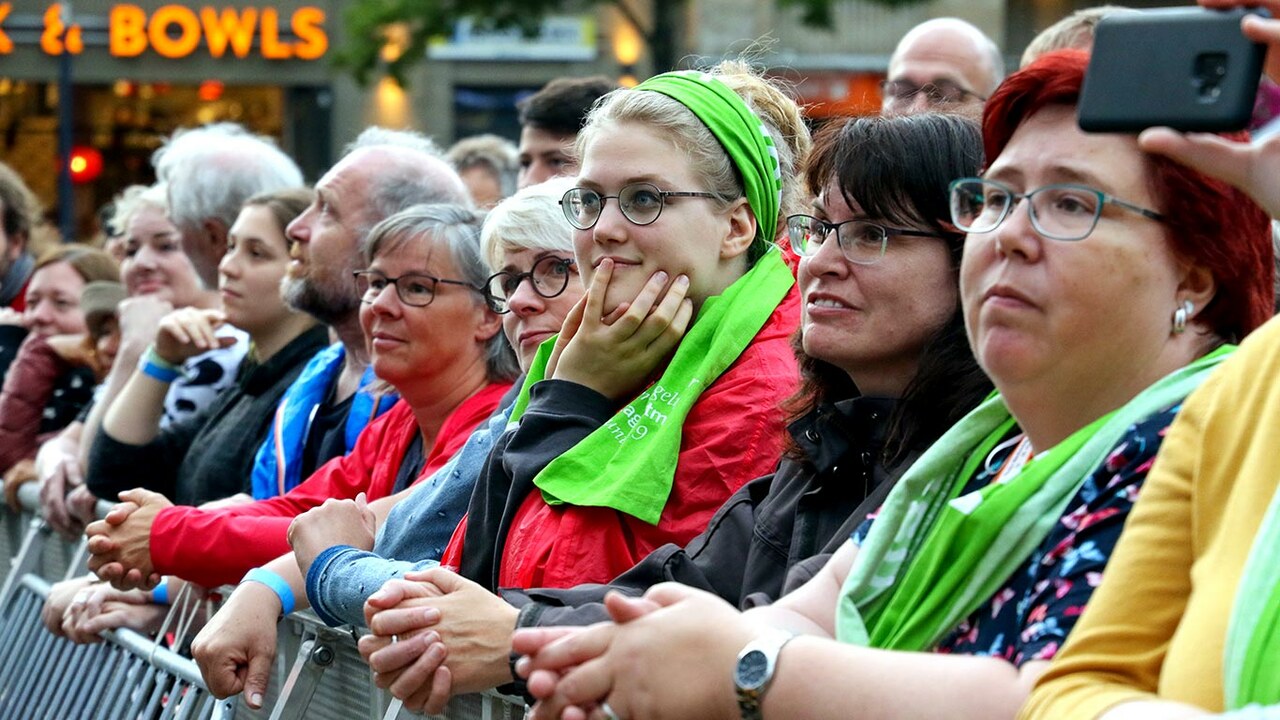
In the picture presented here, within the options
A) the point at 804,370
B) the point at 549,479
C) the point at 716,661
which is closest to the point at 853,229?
the point at 804,370

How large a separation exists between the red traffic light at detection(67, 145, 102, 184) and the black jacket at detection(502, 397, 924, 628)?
65.4ft

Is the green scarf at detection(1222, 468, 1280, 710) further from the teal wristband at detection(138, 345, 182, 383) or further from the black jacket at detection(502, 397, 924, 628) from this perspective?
the teal wristband at detection(138, 345, 182, 383)

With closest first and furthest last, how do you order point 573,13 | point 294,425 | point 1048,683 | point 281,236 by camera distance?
1. point 1048,683
2. point 294,425
3. point 281,236
4. point 573,13

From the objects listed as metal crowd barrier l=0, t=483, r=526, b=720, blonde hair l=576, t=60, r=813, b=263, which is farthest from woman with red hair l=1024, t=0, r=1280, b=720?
blonde hair l=576, t=60, r=813, b=263

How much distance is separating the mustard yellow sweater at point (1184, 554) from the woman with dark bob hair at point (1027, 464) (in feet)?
0.56

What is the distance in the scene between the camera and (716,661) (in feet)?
7.69

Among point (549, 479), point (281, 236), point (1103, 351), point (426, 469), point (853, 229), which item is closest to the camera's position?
point (1103, 351)

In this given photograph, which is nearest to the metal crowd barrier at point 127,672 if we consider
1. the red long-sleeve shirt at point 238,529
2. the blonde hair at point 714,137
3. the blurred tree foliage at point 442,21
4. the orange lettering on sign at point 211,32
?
the red long-sleeve shirt at point 238,529

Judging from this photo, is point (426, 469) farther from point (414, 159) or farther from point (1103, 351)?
point (1103, 351)

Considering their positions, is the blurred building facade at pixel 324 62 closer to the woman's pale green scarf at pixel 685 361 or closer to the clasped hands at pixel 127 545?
the clasped hands at pixel 127 545

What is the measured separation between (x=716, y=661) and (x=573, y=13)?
831 inches

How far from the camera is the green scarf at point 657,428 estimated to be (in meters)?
3.45

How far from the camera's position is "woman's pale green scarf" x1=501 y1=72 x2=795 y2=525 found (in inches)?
136

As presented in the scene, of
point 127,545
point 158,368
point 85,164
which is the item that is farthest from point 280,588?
point 85,164
